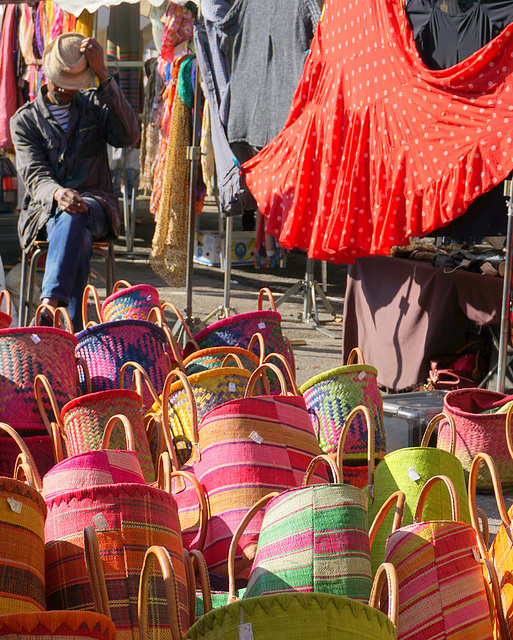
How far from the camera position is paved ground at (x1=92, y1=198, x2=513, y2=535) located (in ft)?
16.4

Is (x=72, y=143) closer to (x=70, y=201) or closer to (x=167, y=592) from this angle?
(x=70, y=201)

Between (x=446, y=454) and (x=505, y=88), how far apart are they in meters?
1.80

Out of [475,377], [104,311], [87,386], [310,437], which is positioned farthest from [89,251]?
[310,437]

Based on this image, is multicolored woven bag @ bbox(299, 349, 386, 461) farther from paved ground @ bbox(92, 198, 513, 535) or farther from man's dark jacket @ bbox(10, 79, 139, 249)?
man's dark jacket @ bbox(10, 79, 139, 249)

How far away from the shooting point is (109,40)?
719 cm

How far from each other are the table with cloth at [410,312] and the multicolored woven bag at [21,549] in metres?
2.87

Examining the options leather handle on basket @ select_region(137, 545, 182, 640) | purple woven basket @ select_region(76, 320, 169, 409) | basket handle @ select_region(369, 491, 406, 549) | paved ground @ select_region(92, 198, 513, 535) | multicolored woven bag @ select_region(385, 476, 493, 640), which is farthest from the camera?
paved ground @ select_region(92, 198, 513, 535)

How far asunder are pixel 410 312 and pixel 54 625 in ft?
11.1

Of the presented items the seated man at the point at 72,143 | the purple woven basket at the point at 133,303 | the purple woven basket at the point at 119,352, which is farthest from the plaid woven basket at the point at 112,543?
the seated man at the point at 72,143

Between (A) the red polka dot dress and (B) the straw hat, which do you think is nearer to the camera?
(A) the red polka dot dress

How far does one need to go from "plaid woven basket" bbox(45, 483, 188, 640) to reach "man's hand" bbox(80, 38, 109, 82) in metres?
3.26

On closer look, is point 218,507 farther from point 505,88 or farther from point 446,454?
point 505,88

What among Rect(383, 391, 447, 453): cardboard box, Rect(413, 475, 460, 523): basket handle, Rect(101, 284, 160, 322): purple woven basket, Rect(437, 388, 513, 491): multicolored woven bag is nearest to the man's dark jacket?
Rect(101, 284, 160, 322): purple woven basket

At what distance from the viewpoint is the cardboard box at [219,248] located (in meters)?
7.67
